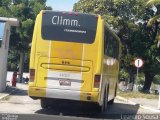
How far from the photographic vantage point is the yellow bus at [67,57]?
671 inches

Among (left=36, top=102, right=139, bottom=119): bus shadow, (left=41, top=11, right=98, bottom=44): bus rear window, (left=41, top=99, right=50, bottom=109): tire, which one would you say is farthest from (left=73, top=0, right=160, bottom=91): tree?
(left=41, top=11, right=98, bottom=44): bus rear window

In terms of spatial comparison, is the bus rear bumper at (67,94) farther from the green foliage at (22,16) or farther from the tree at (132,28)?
the green foliage at (22,16)

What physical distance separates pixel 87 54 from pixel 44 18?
197cm

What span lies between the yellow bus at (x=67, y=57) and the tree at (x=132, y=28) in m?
31.8

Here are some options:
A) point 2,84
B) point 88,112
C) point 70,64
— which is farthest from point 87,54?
point 2,84

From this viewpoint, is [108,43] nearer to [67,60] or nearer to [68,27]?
[68,27]

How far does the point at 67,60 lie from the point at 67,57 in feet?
0.34

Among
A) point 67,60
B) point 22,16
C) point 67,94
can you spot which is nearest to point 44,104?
point 67,94

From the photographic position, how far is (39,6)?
60.3 metres

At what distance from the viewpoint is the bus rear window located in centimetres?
1730

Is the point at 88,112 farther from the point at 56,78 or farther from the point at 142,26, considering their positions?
the point at 142,26

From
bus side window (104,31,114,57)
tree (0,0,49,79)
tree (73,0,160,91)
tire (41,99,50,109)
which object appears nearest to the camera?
bus side window (104,31,114,57)

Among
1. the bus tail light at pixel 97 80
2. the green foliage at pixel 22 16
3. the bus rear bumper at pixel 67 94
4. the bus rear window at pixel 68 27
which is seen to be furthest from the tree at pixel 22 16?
the bus tail light at pixel 97 80

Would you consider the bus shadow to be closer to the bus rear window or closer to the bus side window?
the bus side window
